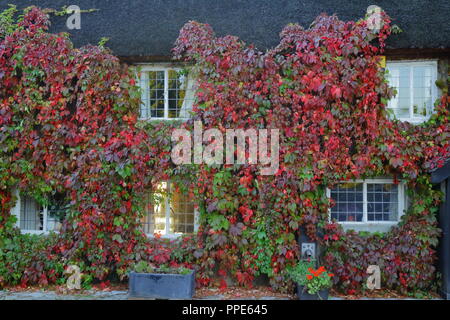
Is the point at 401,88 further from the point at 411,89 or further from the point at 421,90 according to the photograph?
the point at 421,90

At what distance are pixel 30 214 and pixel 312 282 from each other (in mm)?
5705

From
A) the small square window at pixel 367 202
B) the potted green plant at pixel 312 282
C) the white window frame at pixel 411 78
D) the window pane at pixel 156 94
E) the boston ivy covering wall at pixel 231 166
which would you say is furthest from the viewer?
the window pane at pixel 156 94

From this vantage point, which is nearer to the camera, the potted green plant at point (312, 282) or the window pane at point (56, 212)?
the potted green plant at point (312, 282)

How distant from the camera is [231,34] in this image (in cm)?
758

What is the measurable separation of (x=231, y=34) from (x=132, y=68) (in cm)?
206

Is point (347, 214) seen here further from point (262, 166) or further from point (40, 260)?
point (40, 260)

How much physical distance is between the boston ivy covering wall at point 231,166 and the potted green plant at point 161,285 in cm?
58

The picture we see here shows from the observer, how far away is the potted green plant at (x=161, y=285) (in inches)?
258

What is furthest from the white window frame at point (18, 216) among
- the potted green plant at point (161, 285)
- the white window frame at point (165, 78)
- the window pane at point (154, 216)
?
the white window frame at point (165, 78)

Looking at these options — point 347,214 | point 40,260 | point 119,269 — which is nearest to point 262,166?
point 347,214

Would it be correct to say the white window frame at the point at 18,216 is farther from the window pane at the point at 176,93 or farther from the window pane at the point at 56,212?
Result: the window pane at the point at 176,93

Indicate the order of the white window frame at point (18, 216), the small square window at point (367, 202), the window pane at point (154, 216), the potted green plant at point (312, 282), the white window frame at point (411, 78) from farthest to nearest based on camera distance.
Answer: the white window frame at point (18, 216), the window pane at point (154, 216), the small square window at point (367, 202), the white window frame at point (411, 78), the potted green plant at point (312, 282)

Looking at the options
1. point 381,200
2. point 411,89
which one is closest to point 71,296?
point 381,200

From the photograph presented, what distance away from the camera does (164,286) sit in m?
6.55
